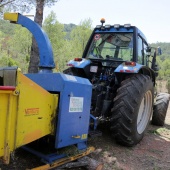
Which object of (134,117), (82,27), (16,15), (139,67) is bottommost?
(134,117)

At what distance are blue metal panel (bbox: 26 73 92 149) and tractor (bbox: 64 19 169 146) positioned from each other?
66cm

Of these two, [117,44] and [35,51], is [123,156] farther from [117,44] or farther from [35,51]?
[35,51]

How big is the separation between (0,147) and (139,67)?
9.64ft

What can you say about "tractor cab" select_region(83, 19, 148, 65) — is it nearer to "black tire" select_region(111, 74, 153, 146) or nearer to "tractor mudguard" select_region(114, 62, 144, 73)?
"tractor mudguard" select_region(114, 62, 144, 73)

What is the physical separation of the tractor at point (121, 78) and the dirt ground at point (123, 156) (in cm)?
20

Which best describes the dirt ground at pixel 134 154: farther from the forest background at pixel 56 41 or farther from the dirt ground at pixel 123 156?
the forest background at pixel 56 41

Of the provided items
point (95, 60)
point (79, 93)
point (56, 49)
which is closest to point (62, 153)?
point (79, 93)

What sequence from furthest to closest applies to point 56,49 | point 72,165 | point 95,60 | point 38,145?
point 56,49 < point 95,60 < point 38,145 < point 72,165

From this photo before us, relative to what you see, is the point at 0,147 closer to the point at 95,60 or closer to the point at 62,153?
the point at 62,153

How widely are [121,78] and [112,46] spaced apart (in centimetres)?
102

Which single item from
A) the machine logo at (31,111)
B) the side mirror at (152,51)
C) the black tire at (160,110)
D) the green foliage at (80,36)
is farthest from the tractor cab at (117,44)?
the green foliage at (80,36)

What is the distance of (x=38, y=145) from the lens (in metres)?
3.47

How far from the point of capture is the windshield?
5.32 metres

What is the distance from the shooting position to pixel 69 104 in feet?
10.2
